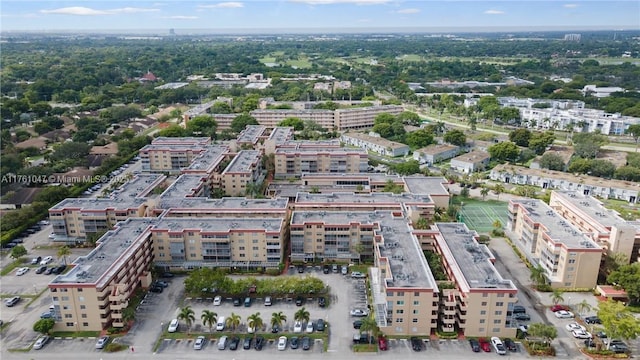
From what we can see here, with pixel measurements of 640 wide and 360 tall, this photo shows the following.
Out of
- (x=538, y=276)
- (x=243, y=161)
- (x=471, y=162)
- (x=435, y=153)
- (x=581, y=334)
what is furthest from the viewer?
(x=435, y=153)

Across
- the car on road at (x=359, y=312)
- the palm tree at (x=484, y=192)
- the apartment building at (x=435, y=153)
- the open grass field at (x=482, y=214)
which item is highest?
the apartment building at (x=435, y=153)

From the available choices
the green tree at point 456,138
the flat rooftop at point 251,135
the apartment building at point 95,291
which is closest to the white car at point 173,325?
the apartment building at point 95,291

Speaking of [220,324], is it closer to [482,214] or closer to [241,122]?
[482,214]

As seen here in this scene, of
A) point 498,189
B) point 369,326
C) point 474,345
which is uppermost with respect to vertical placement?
point 498,189

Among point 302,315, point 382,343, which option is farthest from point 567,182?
point 302,315

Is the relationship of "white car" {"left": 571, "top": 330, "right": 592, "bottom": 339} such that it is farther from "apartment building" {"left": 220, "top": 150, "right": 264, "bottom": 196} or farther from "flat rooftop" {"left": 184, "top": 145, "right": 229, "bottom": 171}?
"flat rooftop" {"left": 184, "top": 145, "right": 229, "bottom": 171}

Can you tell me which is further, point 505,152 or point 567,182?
point 505,152

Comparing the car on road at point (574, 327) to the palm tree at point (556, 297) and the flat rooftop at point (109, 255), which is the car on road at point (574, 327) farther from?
the flat rooftop at point (109, 255)
